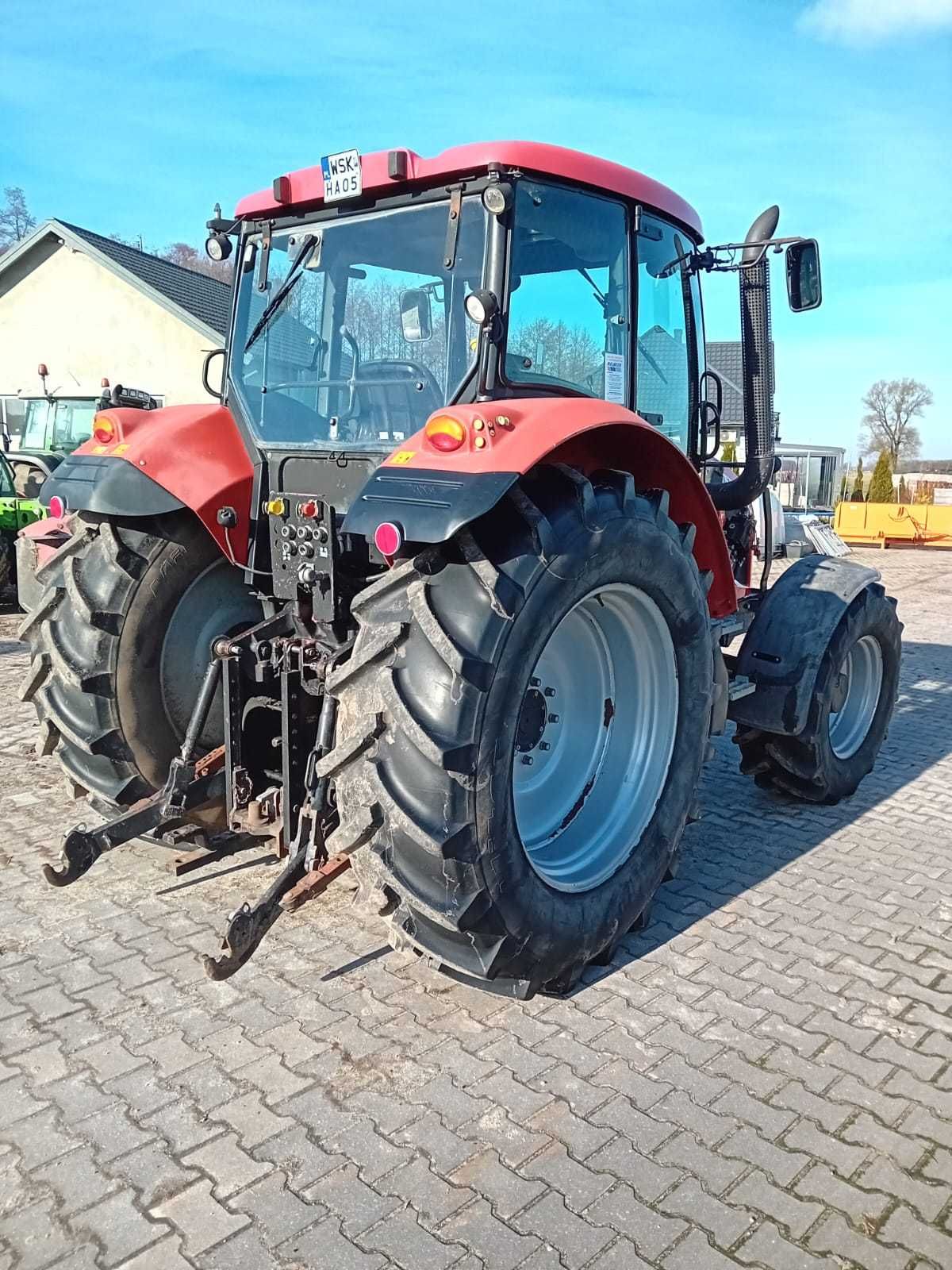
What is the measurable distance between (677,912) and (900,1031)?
901 millimetres

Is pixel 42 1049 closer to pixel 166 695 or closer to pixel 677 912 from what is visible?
pixel 166 695

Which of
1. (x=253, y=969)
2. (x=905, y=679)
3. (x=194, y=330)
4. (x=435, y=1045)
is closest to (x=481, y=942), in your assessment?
(x=435, y=1045)

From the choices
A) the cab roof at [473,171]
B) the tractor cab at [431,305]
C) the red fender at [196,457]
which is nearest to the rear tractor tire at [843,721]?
the tractor cab at [431,305]

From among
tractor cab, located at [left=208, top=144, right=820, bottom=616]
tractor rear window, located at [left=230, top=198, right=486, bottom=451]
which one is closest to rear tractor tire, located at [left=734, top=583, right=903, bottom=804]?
tractor cab, located at [left=208, top=144, right=820, bottom=616]

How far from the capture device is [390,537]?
2.52 m

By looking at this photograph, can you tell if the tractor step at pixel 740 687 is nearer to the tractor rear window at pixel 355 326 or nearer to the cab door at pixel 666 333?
the cab door at pixel 666 333

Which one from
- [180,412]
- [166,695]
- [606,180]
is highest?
[606,180]

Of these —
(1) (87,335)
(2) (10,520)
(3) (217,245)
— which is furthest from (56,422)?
(3) (217,245)

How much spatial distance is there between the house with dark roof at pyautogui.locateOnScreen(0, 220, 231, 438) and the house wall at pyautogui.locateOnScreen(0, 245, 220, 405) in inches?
0.7

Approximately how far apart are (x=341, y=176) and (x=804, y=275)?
1935 millimetres

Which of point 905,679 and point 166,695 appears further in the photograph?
point 905,679

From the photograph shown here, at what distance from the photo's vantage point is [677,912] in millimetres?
3664

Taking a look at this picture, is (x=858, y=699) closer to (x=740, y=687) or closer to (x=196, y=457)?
(x=740, y=687)

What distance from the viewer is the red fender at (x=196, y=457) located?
3.29 m
